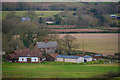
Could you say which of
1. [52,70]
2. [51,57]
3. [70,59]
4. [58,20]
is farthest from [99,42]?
[52,70]

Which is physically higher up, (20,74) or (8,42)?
(8,42)

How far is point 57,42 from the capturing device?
34.0 ft

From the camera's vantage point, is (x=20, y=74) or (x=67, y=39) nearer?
(x=20, y=74)

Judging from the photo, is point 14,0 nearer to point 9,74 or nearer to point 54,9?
point 54,9

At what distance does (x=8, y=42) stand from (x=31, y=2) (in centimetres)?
198

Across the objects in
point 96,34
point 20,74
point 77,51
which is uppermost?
point 96,34

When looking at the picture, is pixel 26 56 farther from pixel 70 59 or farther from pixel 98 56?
pixel 98 56

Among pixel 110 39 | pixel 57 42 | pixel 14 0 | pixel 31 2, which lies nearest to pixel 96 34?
pixel 110 39

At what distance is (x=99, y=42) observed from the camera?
1052 cm

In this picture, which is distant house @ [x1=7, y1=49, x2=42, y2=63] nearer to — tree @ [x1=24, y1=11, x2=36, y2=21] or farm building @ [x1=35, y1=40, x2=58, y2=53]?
farm building @ [x1=35, y1=40, x2=58, y2=53]

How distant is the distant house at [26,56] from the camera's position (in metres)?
9.92

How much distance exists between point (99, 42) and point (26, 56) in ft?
10.5

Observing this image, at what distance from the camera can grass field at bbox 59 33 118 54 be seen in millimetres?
10336

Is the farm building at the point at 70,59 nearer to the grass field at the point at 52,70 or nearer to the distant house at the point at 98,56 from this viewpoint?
the grass field at the point at 52,70
